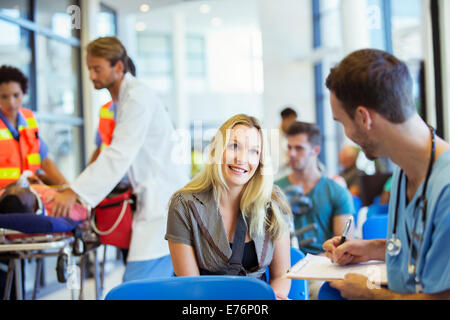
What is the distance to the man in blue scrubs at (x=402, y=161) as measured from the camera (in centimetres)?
119

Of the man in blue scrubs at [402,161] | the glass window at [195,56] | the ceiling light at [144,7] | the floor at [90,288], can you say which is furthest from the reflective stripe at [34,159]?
the glass window at [195,56]

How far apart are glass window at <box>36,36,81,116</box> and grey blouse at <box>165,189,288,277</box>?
351 cm

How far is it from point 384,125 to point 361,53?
175 mm

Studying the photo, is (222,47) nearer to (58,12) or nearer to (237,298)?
(58,12)

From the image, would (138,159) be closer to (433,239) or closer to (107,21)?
(433,239)

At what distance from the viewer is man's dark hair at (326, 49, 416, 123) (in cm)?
125

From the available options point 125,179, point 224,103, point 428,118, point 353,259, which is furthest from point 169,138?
point 224,103

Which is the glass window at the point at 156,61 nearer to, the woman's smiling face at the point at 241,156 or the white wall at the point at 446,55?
the white wall at the point at 446,55

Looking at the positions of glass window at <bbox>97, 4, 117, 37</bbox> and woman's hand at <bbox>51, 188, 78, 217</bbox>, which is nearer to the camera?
woman's hand at <bbox>51, 188, 78, 217</bbox>

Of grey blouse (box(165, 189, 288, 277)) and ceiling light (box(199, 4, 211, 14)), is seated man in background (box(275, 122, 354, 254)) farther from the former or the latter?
ceiling light (box(199, 4, 211, 14))

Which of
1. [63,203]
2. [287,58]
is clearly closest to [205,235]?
[63,203]

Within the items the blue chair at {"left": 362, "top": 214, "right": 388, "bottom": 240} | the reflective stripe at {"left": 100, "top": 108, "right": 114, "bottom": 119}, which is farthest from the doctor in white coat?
the blue chair at {"left": 362, "top": 214, "right": 388, "bottom": 240}

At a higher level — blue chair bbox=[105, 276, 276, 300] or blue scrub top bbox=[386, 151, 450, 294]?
blue scrub top bbox=[386, 151, 450, 294]

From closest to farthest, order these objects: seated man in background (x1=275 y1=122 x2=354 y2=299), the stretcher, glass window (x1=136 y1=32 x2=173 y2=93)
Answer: the stretcher
seated man in background (x1=275 y1=122 x2=354 y2=299)
glass window (x1=136 y1=32 x2=173 y2=93)
